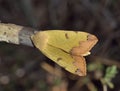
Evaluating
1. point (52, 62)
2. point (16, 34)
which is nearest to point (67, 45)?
point (16, 34)

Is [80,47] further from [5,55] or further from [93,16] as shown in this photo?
[5,55]

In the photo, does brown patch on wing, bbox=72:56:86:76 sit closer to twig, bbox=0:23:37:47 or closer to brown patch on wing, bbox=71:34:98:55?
brown patch on wing, bbox=71:34:98:55

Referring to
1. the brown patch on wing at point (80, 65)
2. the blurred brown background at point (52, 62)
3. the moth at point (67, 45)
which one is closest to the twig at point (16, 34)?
the moth at point (67, 45)

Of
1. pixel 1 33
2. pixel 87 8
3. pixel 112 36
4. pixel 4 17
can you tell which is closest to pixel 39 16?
pixel 4 17

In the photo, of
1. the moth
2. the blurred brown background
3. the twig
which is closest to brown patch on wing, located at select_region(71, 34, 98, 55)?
the moth

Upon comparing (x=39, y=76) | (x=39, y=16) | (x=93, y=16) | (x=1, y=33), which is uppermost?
(x=1, y=33)

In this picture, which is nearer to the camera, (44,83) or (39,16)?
(44,83)

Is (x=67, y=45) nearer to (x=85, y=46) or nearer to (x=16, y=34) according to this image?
(x=85, y=46)
